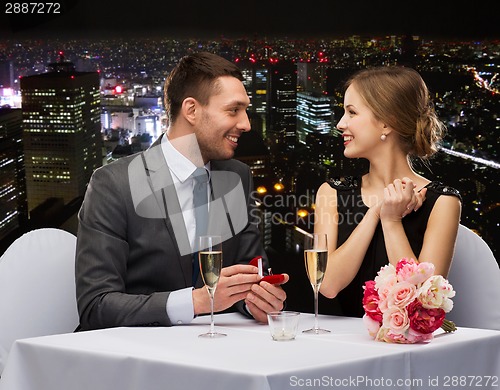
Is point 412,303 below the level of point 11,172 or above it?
above

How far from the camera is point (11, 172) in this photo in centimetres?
438

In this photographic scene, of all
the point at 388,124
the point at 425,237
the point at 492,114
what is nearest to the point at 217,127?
→ the point at 388,124

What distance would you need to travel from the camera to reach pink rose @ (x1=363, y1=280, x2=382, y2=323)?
1.80 metres

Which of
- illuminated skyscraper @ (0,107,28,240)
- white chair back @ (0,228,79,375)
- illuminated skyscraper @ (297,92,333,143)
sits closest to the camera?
white chair back @ (0,228,79,375)

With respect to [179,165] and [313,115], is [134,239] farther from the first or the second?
[313,115]

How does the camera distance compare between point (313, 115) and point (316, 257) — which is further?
point (313, 115)

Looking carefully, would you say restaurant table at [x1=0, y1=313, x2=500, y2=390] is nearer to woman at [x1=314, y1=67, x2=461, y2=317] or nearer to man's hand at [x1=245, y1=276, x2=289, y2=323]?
man's hand at [x1=245, y1=276, x2=289, y2=323]

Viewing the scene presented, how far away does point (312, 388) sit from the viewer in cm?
153

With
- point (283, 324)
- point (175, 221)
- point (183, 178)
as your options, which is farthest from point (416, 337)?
point (183, 178)

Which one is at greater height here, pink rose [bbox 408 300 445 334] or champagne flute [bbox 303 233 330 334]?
champagne flute [bbox 303 233 330 334]

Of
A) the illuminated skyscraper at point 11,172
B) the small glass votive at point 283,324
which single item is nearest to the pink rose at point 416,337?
the small glass votive at point 283,324

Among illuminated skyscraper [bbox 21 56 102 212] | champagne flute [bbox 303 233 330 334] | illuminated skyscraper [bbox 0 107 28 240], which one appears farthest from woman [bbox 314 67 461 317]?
illuminated skyscraper [bbox 0 107 28 240]

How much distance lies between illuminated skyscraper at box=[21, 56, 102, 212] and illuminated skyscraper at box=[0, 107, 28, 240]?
0.13 feet

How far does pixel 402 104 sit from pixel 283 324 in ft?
4.03
